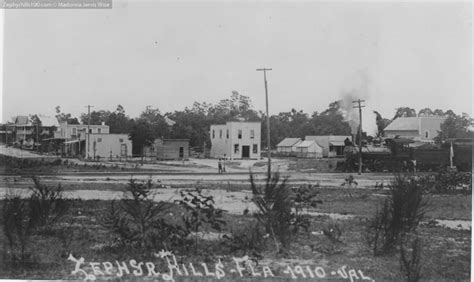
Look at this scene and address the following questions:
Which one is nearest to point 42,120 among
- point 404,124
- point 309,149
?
point 309,149

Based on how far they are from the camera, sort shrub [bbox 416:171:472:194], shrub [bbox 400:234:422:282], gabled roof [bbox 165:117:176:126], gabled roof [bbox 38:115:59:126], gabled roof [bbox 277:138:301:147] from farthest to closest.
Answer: shrub [bbox 416:171:472:194] < gabled roof [bbox 165:117:176:126] < gabled roof [bbox 277:138:301:147] < gabled roof [bbox 38:115:59:126] < shrub [bbox 400:234:422:282]

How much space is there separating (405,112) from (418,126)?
971 millimetres

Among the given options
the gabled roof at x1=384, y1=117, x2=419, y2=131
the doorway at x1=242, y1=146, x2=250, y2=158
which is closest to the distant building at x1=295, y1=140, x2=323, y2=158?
the doorway at x1=242, y1=146, x2=250, y2=158

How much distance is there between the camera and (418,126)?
9656 millimetres

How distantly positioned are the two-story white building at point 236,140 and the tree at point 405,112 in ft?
9.20

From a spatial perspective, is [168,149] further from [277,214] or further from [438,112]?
[438,112]

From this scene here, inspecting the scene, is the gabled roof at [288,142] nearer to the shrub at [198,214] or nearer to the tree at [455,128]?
the shrub at [198,214]

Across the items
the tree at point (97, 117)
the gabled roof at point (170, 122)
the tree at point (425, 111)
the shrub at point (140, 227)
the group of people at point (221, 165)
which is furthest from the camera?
the group of people at point (221, 165)

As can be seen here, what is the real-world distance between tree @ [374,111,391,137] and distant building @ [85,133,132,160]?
538cm

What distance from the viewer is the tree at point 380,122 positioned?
970 cm

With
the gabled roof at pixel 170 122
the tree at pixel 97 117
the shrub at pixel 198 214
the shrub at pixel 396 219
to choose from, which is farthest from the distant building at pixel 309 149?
the tree at pixel 97 117

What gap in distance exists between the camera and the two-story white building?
952 centimetres

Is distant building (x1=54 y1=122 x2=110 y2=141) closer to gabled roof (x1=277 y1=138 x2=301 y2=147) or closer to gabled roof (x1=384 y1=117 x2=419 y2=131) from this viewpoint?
gabled roof (x1=277 y1=138 x2=301 y2=147)

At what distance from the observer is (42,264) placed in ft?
22.8
